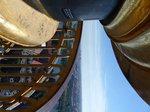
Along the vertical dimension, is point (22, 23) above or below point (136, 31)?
above

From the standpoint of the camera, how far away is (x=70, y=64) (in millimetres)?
3432

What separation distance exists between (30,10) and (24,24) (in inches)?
3.9

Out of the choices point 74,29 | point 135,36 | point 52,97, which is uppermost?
point 74,29

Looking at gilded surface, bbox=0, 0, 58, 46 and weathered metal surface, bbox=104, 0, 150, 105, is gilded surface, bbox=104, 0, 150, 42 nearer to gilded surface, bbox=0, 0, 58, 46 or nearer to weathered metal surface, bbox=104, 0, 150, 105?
weathered metal surface, bbox=104, 0, 150, 105

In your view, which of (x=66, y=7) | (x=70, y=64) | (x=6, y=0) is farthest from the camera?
(x=70, y=64)

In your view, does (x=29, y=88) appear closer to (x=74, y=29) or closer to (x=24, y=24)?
(x=74, y=29)

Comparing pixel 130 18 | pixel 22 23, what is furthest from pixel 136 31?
pixel 22 23

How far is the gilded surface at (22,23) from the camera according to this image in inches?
40.6

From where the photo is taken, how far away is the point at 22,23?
116 centimetres

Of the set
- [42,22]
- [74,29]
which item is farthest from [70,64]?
[42,22]

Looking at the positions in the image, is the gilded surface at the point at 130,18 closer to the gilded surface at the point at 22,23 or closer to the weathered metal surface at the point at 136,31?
the weathered metal surface at the point at 136,31

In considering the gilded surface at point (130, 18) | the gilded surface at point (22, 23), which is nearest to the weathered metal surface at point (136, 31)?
the gilded surface at point (130, 18)

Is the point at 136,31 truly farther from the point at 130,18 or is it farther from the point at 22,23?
the point at 22,23

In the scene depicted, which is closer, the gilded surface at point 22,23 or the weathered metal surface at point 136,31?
the weathered metal surface at point 136,31
